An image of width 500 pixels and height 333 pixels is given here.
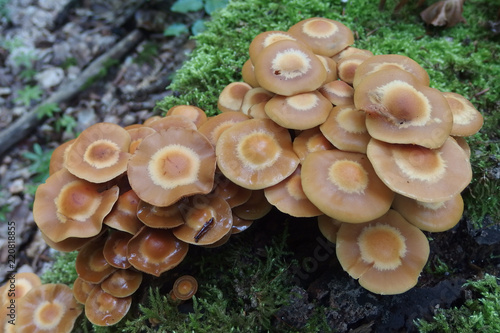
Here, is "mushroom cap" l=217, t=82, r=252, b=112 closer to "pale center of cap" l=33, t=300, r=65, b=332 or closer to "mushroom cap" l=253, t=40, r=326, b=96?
"mushroom cap" l=253, t=40, r=326, b=96

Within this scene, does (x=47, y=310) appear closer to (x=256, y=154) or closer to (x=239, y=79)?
(x=256, y=154)

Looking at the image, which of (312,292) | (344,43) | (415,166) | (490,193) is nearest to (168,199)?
(312,292)

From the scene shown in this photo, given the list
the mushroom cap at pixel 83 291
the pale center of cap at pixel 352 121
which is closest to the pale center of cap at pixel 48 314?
the mushroom cap at pixel 83 291

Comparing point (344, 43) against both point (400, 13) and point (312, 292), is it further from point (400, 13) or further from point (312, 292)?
point (312, 292)

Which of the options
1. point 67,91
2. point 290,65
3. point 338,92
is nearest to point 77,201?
point 290,65

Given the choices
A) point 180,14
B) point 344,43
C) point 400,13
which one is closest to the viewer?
point 344,43
